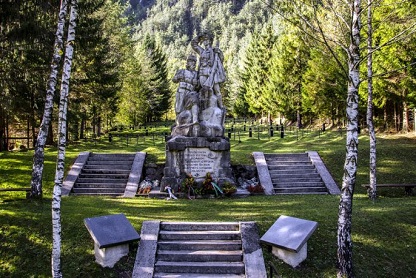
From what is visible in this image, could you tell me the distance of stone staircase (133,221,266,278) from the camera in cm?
765

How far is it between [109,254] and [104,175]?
33.5 feet

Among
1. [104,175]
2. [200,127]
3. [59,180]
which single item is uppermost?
[200,127]

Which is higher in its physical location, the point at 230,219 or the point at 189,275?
the point at 230,219

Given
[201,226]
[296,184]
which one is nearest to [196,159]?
[296,184]

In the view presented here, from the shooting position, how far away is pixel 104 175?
57.4ft

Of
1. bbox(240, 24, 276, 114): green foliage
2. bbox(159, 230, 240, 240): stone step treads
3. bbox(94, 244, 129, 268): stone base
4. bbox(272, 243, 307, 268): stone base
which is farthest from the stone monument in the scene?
bbox(240, 24, 276, 114): green foliage

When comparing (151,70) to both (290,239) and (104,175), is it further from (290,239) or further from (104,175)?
(290,239)

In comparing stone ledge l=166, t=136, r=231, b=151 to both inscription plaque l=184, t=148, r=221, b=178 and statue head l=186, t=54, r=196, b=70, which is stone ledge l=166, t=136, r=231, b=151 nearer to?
inscription plaque l=184, t=148, r=221, b=178

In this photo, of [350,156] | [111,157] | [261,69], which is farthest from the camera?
[261,69]

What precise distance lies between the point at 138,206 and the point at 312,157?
407 inches

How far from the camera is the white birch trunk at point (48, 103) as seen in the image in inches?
367

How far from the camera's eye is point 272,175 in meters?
17.4

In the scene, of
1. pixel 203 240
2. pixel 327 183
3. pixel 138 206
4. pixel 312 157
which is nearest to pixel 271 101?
pixel 312 157

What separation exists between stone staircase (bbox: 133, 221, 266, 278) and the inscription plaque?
249 inches
